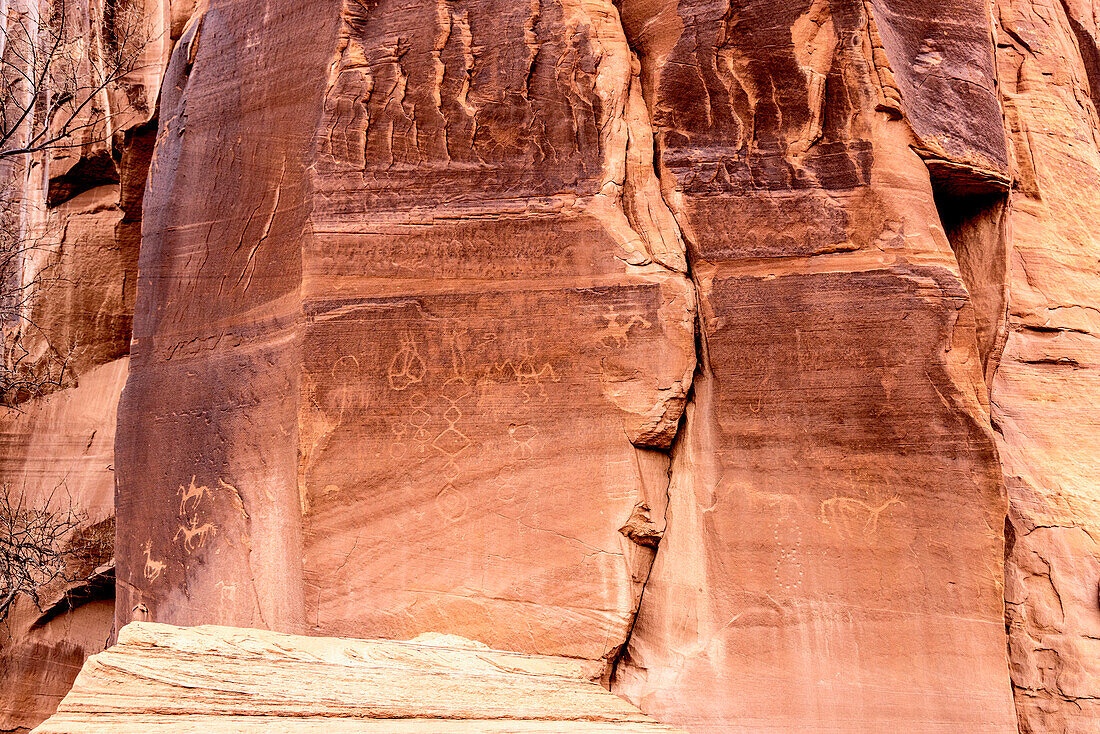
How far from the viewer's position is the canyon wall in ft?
13.5

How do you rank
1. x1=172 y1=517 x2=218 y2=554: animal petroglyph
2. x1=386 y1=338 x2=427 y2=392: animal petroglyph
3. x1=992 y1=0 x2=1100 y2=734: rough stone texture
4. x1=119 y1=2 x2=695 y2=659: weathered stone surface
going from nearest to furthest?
1. x1=119 y1=2 x2=695 y2=659: weathered stone surface
2. x1=386 y1=338 x2=427 y2=392: animal petroglyph
3. x1=992 y1=0 x2=1100 y2=734: rough stone texture
4. x1=172 y1=517 x2=218 y2=554: animal petroglyph

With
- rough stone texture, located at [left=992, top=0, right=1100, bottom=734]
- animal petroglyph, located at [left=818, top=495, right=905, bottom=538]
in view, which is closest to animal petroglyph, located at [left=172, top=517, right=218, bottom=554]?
animal petroglyph, located at [left=818, top=495, right=905, bottom=538]

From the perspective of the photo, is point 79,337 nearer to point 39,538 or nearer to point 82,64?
point 39,538

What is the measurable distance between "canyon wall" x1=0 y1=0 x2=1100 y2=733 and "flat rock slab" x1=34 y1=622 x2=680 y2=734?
544mm

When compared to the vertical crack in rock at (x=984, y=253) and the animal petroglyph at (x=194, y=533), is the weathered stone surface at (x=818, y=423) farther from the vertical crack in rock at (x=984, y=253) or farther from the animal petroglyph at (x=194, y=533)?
the animal petroglyph at (x=194, y=533)

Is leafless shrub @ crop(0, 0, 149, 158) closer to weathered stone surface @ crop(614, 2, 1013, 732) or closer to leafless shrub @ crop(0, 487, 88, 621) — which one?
leafless shrub @ crop(0, 487, 88, 621)

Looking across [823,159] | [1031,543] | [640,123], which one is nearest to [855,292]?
[823,159]

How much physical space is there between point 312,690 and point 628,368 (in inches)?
74.1

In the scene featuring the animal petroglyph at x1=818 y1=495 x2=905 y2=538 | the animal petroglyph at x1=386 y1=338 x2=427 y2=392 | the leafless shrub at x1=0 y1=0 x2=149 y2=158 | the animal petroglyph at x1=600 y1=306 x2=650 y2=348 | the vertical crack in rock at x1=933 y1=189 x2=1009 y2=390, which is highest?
the leafless shrub at x1=0 y1=0 x2=149 y2=158

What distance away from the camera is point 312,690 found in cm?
332

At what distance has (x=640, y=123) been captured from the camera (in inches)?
184

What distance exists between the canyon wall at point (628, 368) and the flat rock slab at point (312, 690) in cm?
54

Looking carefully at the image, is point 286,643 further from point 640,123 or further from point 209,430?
point 640,123

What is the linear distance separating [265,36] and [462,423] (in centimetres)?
237
